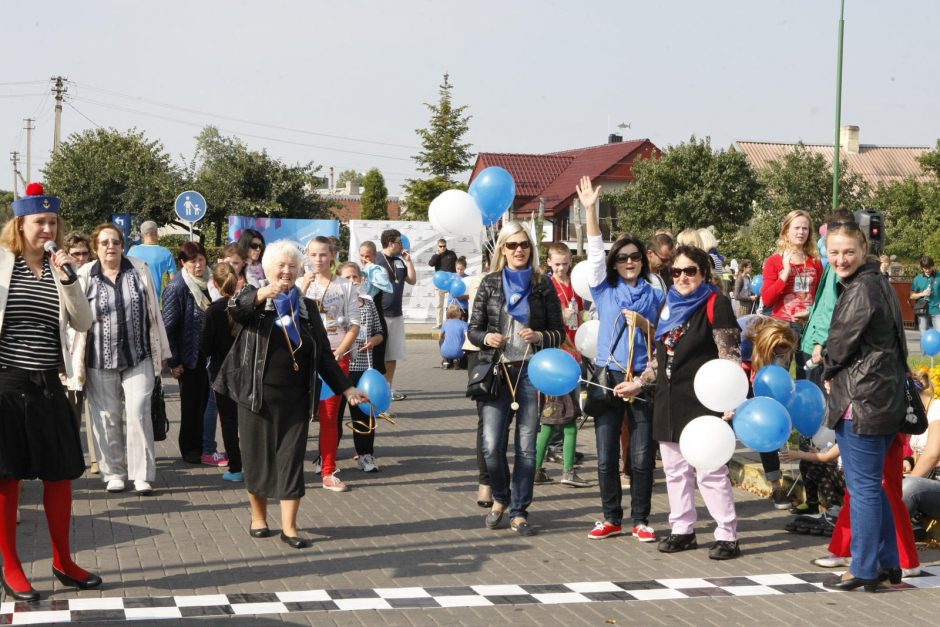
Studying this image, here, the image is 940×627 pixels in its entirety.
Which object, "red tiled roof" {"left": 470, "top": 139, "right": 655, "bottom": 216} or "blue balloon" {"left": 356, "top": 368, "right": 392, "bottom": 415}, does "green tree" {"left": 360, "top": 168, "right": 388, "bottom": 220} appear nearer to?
"red tiled roof" {"left": 470, "top": 139, "right": 655, "bottom": 216}

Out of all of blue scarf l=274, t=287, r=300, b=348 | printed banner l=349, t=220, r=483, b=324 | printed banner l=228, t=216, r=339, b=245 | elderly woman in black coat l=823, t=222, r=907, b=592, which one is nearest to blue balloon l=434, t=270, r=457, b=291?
printed banner l=349, t=220, r=483, b=324

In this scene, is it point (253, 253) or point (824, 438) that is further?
point (253, 253)

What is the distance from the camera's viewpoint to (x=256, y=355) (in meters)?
7.07

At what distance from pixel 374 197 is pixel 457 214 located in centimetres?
7613

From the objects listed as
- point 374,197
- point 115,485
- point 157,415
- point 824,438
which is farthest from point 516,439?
point 374,197

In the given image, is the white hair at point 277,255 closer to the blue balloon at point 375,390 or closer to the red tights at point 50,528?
the blue balloon at point 375,390

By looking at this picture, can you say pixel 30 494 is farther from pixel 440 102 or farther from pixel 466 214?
pixel 440 102

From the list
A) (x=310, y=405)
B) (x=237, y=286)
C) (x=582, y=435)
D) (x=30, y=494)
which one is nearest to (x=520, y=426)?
(x=310, y=405)

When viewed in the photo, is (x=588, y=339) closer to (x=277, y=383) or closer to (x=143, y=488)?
(x=277, y=383)

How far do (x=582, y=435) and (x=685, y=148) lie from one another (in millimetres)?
42245

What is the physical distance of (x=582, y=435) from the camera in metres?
12.3

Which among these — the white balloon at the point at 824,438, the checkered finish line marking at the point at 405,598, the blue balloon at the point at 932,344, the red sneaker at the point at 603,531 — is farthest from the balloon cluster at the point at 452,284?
the checkered finish line marking at the point at 405,598

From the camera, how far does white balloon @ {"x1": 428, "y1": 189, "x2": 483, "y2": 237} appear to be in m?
8.94

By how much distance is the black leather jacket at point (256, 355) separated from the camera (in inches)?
277
